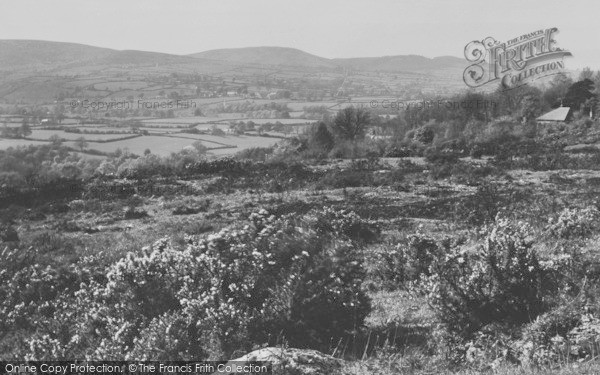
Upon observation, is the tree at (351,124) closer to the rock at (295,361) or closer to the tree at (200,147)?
the tree at (200,147)

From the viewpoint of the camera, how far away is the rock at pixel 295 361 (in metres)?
4.10

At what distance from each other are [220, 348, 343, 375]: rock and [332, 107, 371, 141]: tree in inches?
1680

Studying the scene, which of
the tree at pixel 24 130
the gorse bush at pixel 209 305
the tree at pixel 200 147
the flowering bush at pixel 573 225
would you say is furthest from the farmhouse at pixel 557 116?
the tree at pixel 24 130

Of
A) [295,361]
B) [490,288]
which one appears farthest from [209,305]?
[490,288]

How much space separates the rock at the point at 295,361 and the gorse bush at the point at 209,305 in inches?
39.5

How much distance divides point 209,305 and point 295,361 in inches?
68.4

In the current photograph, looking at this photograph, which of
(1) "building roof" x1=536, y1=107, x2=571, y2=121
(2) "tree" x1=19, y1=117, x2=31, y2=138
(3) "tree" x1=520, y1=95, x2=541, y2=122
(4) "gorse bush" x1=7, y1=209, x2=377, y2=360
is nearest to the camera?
(4) "gorse bush" x1=7, y1=209, x2=377, y2=360

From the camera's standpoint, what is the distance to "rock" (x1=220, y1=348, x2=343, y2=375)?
4098 mm

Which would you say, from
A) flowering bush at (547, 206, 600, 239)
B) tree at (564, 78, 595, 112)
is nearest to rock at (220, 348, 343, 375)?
flowering bush at (547, 206, 600, 239)

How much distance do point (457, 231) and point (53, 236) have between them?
9728 mm

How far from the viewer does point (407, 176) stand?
20500mm

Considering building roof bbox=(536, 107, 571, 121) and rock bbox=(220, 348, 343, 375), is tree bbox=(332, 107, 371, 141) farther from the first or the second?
rock bbox=(220, 348, 343, 375)

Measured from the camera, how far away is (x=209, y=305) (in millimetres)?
5648

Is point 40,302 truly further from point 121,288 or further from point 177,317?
point 177,317
